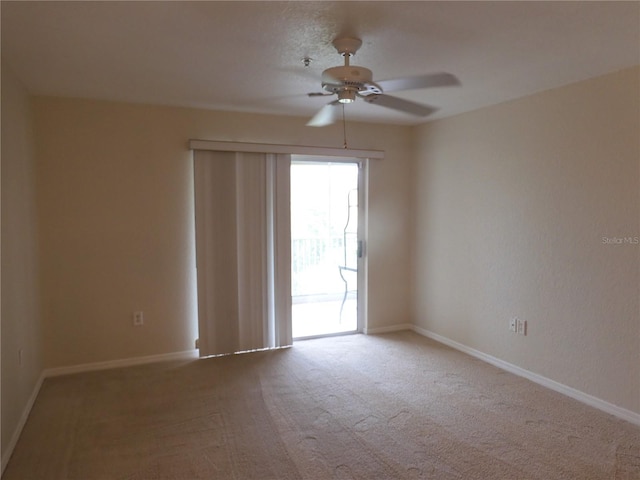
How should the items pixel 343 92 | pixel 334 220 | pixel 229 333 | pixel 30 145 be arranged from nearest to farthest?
pixel 343 92
pixel 30 145
pixel 229 333
pixel 334 220

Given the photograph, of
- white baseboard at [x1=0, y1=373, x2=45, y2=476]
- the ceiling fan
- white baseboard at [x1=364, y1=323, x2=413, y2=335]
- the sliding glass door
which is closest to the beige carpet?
white baseboard at [x1=0, y1=373, x2=45, y2=476]

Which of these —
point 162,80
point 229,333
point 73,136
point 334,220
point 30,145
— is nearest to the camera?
point 162,80

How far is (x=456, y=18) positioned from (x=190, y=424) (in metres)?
2.73

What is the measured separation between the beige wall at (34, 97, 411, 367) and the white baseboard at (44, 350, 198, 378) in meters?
0.04

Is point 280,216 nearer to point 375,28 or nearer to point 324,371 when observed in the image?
point 324,371

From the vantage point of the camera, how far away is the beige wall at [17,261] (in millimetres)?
2508

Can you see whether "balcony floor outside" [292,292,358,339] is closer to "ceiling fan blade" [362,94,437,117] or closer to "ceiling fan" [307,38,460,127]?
"ceiling fan blade" [362,94,437,117]

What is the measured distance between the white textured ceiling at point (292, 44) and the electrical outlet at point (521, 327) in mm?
1804

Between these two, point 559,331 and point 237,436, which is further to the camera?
point 559,331

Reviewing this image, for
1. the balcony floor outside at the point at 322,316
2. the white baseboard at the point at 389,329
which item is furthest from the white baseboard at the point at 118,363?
the white baseboard at the point at 389,329

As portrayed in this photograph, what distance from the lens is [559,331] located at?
3.24 m

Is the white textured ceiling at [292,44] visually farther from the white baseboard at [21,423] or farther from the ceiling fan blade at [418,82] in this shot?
the white baseboard at [21,423]

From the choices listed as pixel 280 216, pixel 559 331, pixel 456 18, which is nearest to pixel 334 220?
pixel 280 216

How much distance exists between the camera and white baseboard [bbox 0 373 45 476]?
2.33 metres
